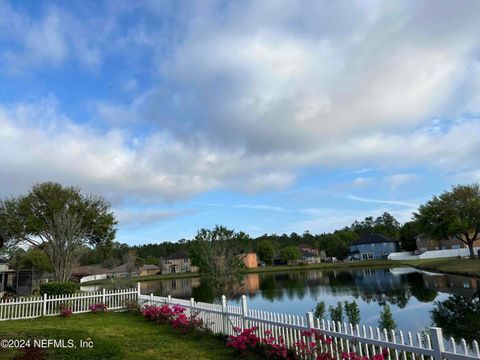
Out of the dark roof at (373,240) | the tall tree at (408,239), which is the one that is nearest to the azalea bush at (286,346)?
the tall tree at (408,239)

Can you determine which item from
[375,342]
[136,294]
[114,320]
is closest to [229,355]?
[375,342]

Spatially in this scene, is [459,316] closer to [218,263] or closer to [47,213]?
[218,263]

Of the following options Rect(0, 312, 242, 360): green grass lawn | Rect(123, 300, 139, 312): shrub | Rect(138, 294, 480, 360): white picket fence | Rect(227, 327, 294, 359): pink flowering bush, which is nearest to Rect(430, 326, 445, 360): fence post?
Rect(138, 294, 480, 360): white picket fence

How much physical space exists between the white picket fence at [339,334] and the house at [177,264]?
3198 inches

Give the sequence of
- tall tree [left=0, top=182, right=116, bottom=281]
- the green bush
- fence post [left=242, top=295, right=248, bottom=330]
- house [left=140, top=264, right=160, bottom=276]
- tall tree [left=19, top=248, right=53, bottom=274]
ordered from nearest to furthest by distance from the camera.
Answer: fence post [left=242, top=295, right=248, bottom=330]
the green bush
tall tree [left=0, top=182, right=116, bottom=281]
tall tree [left=19, top=248, right=53, bottom=274]
house [left=140, top=264, right=160, bottom=276]

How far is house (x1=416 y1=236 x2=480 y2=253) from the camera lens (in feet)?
230

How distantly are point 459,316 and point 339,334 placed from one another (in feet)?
45.2

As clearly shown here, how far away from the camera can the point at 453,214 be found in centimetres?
5069

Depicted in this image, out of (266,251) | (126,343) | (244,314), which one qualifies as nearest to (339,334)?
(244,314)

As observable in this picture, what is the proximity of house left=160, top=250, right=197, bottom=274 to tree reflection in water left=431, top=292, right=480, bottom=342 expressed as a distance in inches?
2907

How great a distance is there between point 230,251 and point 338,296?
31.5ft

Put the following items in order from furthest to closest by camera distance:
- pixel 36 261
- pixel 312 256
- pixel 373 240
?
pixel 312 256 → pixel 373 240 → pixel 36 261

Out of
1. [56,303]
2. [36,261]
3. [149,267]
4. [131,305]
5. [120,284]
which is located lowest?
[131,305]

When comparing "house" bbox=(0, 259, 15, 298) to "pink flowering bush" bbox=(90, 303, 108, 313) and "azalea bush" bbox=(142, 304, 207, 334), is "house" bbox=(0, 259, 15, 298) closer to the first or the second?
"pink flowering bush" bbox=(90, 303, 108, 313)
